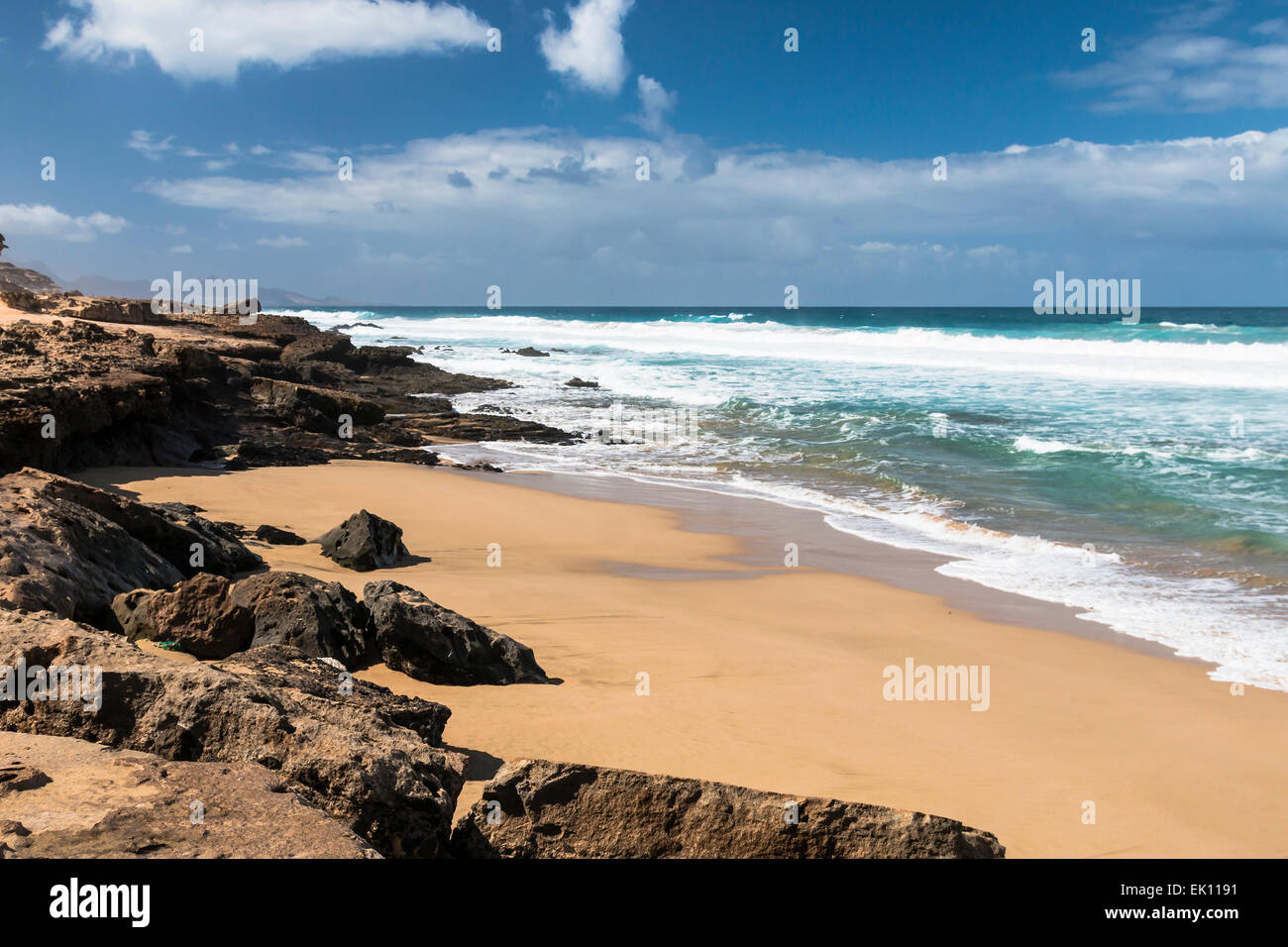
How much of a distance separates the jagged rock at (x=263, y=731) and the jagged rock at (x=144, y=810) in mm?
123

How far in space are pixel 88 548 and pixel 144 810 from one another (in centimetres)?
357

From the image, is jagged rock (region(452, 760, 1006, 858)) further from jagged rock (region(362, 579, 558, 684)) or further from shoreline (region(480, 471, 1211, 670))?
shoreline (region(480, 471, 1211, 670))

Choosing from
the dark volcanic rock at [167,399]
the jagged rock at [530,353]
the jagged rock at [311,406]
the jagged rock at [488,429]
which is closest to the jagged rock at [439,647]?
the dark volcanic rock at [167,399]

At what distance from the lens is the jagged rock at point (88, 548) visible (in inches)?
174

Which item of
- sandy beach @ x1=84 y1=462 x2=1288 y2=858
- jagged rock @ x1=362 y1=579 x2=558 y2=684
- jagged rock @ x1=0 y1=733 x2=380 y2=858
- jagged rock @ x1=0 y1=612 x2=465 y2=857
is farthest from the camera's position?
jagged rock @ x1=362 y1=579 x2=558 y2=684

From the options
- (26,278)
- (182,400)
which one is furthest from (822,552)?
(26,278)

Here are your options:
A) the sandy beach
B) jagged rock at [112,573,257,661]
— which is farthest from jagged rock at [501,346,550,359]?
jagged rock at [112,573,257,661]

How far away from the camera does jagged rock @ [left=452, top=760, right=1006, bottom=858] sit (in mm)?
2736

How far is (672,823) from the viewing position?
279cm

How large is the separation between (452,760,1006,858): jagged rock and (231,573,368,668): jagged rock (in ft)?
7.76

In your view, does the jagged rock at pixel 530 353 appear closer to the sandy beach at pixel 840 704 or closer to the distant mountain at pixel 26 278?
the distant mountain at pixel 26 278

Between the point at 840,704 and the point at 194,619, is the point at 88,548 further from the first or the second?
the point at 840,704
